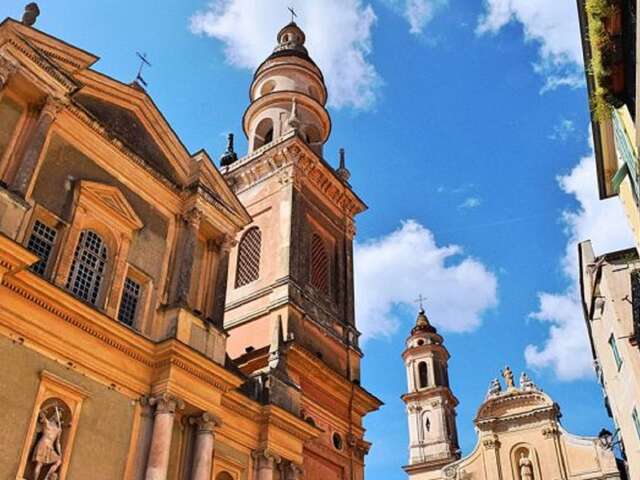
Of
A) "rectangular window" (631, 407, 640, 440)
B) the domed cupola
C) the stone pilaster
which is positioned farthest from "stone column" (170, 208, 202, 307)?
"rectangular window" (631, 407, 640, 440)

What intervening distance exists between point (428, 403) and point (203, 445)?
110ft

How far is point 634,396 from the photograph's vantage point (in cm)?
1997

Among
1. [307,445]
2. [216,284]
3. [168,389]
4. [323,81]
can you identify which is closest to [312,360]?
[307,445]

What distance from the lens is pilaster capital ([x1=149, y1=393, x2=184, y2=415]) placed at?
13.0m

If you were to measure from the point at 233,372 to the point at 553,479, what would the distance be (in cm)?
2662

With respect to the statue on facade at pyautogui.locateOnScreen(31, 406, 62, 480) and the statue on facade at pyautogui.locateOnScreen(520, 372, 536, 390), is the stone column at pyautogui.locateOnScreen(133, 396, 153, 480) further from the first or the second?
the statue on facade at pyautogui.locateOnScreen(520, 372, 536, 390)

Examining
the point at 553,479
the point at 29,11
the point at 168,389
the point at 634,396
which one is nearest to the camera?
the point at 168,389

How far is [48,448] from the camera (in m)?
10.9

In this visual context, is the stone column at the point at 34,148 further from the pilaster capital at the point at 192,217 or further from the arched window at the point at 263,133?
the arched window at the point at 263,133

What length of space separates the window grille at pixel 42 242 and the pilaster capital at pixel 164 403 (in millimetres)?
3198

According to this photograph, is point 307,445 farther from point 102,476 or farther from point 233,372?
point 102,476

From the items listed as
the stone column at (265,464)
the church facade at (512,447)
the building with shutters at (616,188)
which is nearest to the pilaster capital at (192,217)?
the stone column at (265,464)

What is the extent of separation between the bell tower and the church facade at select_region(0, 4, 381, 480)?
78.5 ft

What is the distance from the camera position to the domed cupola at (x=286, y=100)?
2631 cm
